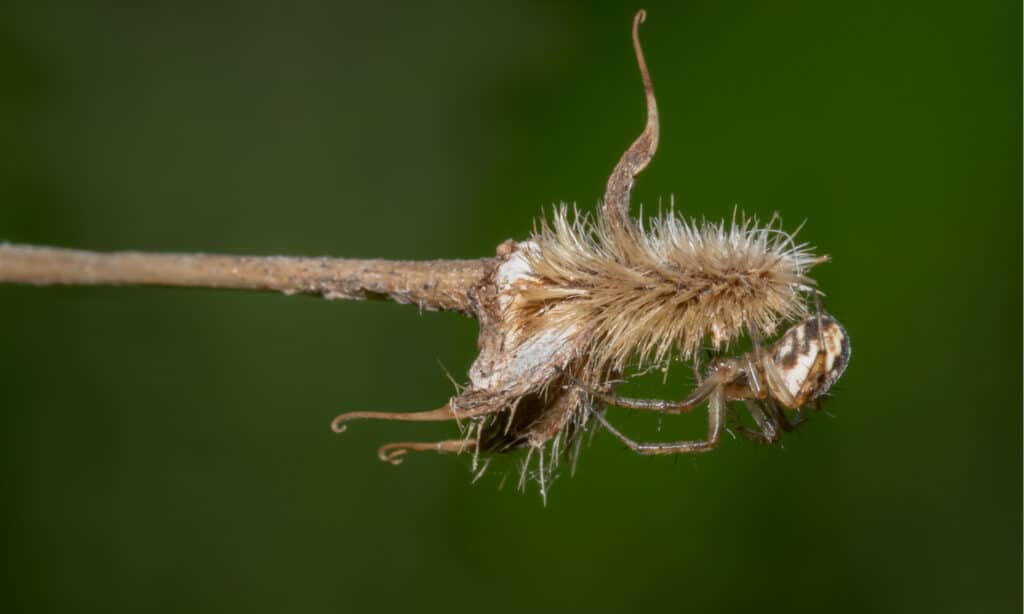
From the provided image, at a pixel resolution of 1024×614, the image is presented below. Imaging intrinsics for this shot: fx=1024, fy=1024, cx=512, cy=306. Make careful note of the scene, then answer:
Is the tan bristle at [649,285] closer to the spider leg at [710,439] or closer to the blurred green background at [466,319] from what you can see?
the spider leg at [710,439]

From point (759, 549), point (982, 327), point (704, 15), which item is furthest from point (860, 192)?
point (759, 549)

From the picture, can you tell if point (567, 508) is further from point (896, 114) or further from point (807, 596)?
point (896, 114)

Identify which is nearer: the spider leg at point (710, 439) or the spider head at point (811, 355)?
the spider head at point (811, 355)

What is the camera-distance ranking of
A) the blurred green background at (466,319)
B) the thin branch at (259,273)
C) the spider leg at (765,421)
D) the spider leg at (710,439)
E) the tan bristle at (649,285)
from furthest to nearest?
the blurred green background at (466,319) → the spider leg at (765,421) → the spider leg at (710,439) → the tan bristle at (649,285) → the thin branch at (259,273)

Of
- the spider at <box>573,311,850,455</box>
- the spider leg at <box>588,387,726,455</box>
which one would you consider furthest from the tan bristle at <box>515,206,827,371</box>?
the spider leg at <box>588,387,726,455</box>

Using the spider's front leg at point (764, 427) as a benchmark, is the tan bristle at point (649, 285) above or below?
above

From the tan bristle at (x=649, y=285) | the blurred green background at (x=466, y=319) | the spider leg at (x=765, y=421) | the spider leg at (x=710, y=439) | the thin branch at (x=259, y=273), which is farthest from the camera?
the blurred green background at (x=466, y=319)

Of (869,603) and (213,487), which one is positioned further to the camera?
(213,487)

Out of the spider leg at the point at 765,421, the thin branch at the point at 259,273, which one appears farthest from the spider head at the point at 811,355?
the thin branch at the point at 259,273
